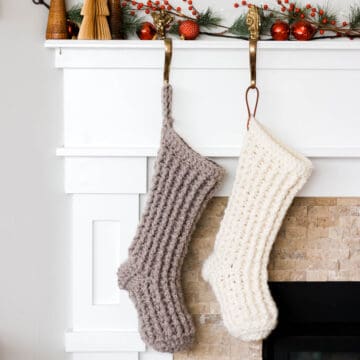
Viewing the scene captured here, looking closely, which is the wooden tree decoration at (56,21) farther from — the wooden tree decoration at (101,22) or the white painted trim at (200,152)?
the white painted trim at (200,152)

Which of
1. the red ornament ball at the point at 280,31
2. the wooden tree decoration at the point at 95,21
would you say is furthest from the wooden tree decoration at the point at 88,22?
the red ornament ball at the point at 280,31

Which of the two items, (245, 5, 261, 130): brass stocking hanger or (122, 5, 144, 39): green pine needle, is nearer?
(245, 5, 261, 130): brass stocking hanger

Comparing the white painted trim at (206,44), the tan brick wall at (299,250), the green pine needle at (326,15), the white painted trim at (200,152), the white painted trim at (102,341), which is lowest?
the white painted trim at (102,341)

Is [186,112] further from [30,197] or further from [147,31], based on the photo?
[30,197]

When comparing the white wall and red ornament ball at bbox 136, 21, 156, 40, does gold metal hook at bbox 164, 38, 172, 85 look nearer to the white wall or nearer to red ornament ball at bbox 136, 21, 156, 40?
red ornament ball at bbox 136, 21, 156, 40

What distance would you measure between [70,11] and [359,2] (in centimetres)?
74

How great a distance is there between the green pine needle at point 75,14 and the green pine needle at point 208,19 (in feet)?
1.00

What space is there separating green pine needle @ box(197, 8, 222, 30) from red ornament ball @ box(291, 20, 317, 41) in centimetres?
20

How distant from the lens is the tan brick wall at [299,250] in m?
1.64

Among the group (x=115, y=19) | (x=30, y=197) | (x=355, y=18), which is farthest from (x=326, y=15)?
(x=30, y=197)

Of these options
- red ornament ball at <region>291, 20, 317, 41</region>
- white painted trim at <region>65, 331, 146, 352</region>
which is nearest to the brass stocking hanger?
red ornament ball at <region>291, 20, 317, 41</region>

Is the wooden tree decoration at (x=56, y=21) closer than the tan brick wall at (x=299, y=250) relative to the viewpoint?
Yes

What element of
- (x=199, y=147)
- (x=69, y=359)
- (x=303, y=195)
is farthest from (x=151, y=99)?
(x=69, y=359)

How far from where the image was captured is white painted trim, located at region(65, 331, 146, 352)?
1650mm
